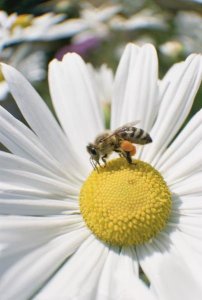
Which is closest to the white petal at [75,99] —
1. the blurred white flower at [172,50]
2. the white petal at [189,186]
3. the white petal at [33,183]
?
the white petal at [33,183]

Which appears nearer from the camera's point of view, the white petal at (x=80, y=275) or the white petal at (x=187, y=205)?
the white petal at (x=80, y=275)

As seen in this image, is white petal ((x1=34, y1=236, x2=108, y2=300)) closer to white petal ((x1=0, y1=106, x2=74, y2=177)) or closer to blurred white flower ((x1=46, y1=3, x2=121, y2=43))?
white petal ((x1=0, y1=106, x2=74, y2=177))

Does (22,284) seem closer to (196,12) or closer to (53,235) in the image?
(53,235)

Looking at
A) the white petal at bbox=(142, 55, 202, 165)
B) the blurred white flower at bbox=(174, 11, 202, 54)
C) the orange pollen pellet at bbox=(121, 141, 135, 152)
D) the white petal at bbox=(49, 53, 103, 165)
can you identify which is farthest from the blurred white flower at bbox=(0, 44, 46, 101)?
the orange pollen pellet at bbox=(121, 141, 135, 152)

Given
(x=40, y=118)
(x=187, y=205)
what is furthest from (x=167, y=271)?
(x=40, y=118)

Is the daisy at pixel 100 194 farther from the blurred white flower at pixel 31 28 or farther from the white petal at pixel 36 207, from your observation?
the blurred white flower at pixel 31 28

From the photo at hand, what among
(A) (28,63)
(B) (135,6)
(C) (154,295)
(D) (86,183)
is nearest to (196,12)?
(B) (135,6)
